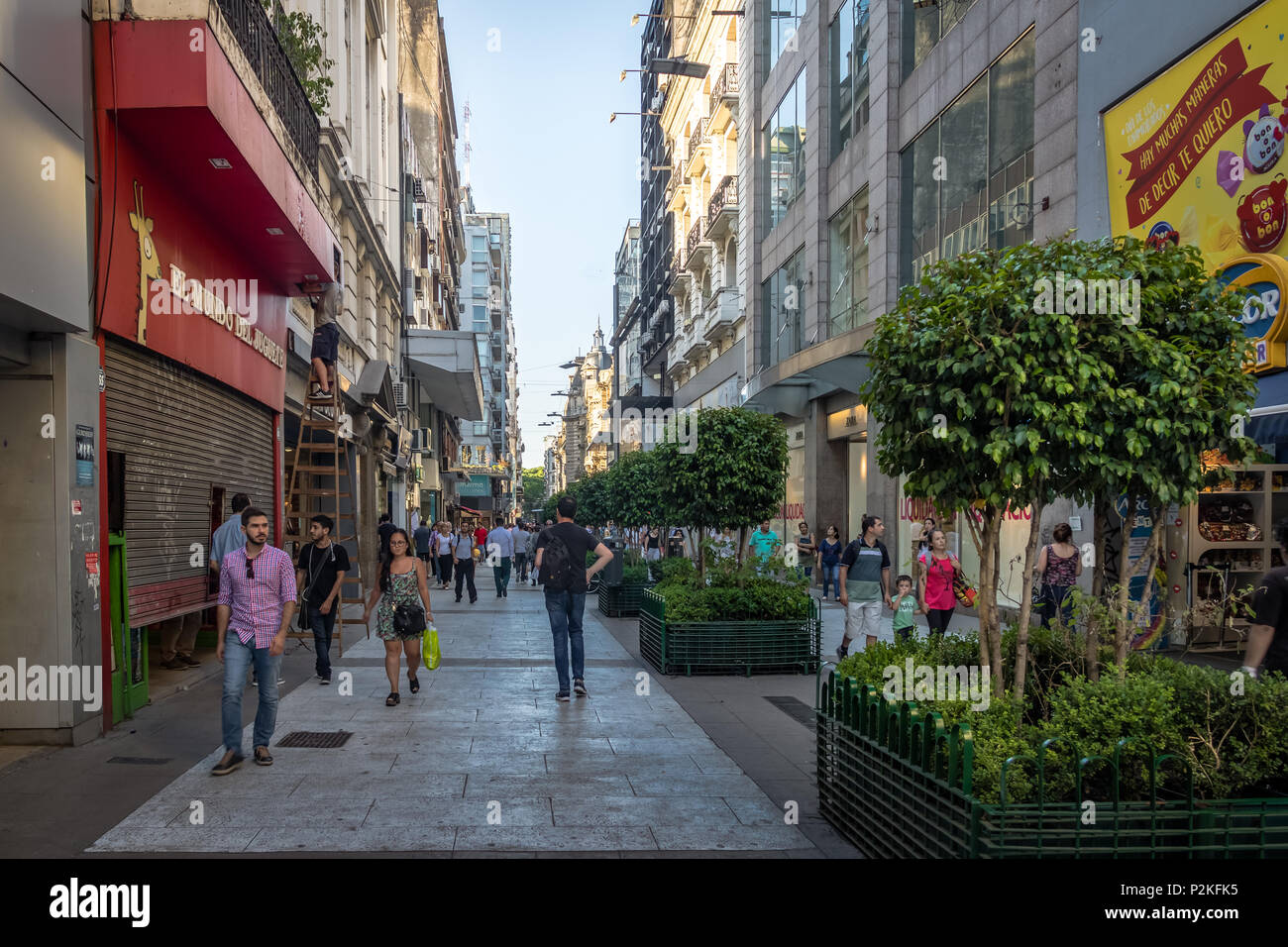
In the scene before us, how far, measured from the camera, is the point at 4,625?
24.5 ft

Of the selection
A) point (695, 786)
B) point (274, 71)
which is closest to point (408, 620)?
point (695, 786)

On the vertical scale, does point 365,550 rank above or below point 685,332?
below

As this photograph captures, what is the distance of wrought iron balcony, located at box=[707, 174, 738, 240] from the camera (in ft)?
118

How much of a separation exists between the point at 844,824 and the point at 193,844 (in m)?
3.35

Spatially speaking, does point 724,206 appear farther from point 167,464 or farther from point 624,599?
point 167,464

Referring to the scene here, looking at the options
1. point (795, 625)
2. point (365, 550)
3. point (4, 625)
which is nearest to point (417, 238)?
point (365, 550)

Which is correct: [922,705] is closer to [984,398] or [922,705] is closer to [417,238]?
[984,398]

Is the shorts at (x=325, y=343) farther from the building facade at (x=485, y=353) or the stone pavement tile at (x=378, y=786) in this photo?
the building facade at (x=485, y=353)

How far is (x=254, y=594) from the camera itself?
7.06m

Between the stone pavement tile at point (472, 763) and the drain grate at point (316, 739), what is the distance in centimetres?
73

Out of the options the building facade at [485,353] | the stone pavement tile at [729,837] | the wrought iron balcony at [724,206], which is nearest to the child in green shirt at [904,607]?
the stone pavement tile at [729,837]

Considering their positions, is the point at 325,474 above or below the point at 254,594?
above

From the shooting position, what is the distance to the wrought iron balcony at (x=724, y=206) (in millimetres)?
36094

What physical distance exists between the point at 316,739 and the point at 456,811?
8.17ft
